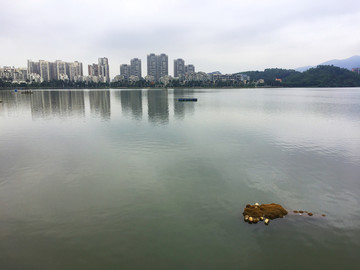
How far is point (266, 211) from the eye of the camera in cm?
1132

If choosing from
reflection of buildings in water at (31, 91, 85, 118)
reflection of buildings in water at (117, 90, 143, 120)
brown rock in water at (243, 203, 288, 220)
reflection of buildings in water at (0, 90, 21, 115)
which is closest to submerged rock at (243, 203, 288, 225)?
brown rock in water at (243, 203, 288, 220)

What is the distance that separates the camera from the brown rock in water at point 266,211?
439 inches

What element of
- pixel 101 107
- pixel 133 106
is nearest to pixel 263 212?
pixel 133 106

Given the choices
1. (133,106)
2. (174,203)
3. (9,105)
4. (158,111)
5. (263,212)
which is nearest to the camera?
(263,212)

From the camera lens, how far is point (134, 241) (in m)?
9.76

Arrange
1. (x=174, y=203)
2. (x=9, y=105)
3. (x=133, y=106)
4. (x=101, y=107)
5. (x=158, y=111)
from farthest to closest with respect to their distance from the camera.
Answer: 1. (x=9, y=105)
2. (x=133, y=106)
3. (x=101, y=107)
4. (x=158, y=111)
5. (x=174, y=203)

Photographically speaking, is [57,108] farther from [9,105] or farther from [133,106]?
[9,105]

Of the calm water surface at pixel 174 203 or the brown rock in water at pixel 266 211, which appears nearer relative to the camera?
the calm water surface at pixel 174 203

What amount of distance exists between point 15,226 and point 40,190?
3552 mm

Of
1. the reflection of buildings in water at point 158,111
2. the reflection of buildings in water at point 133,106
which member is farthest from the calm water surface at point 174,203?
the reflection of buildings in water at point 133,106

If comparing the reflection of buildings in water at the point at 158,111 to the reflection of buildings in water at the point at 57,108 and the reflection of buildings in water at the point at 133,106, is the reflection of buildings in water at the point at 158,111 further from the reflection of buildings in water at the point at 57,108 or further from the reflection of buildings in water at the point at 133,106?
the reflection of buildings in water at the point at 57,108

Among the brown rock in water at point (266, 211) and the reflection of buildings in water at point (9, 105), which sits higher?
the reflection of buildings in water at point (9, 105)

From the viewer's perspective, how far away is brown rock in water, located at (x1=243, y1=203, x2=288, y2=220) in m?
11.1

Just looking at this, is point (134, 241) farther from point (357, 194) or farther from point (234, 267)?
point (357, 194)
